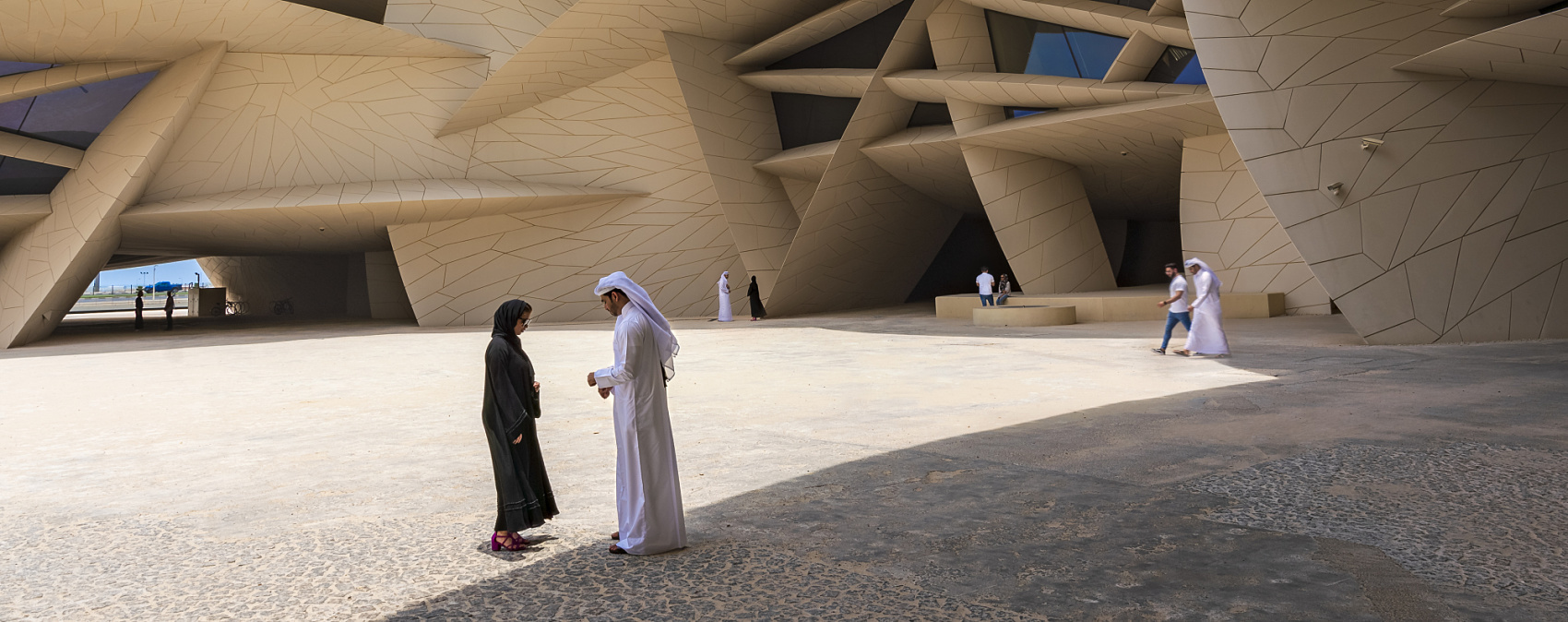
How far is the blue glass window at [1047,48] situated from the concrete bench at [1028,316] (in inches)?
177

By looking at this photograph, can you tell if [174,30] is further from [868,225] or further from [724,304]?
[868,225]

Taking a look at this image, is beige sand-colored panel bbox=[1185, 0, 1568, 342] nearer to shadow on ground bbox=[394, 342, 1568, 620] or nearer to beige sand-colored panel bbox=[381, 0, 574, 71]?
shadow on ground bbox=[394, 342, 1568, 620]

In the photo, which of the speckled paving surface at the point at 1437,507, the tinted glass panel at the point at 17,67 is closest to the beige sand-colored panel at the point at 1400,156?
the speckled paving surface at the point at 1437,507

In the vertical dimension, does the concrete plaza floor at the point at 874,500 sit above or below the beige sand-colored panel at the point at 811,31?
below

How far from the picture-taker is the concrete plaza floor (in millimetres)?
3291

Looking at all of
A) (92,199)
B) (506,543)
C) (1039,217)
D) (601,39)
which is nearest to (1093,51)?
(1039,217)

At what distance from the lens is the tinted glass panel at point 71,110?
20.2m

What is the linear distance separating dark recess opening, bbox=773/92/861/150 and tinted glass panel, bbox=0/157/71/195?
16.5 meters

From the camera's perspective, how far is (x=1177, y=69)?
16.3 metres

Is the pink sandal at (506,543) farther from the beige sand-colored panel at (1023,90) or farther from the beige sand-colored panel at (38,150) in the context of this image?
the beige sand-colored panel at (38,150)

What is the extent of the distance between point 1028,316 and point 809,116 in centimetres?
989

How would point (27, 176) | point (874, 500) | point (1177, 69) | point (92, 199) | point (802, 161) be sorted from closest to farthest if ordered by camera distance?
point (874, 500) < point (1177, 69) < point (92, 199) < point (27, 176) < point (802, 161)

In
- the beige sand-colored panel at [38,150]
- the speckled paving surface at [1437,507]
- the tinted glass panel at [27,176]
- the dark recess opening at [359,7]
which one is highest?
the dark recess opening at [359,7]

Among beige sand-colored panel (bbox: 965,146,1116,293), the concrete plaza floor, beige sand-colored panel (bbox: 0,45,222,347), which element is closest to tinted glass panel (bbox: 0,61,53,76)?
beige sand-colored panel (bbox: 0,45,222,347)
